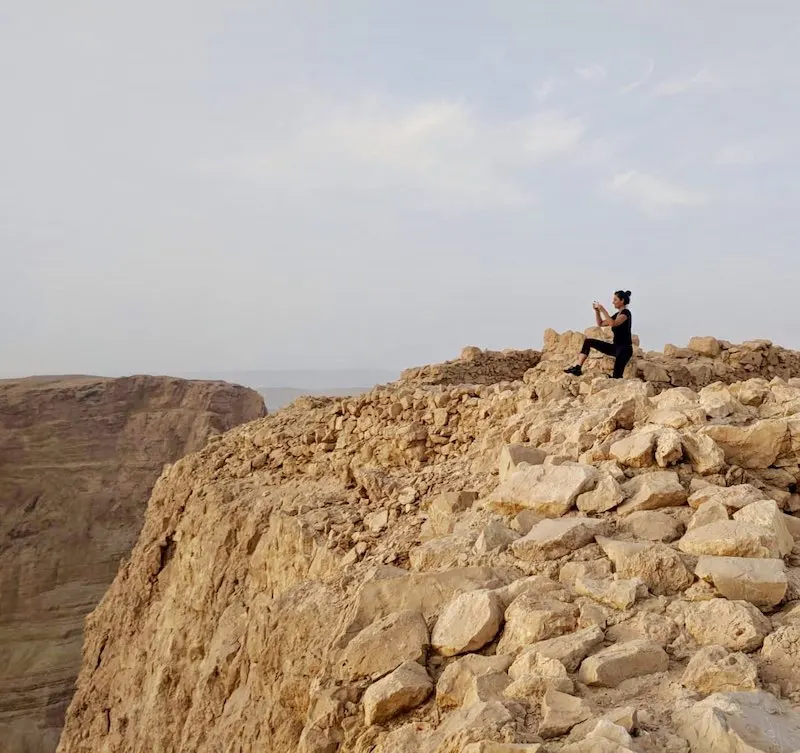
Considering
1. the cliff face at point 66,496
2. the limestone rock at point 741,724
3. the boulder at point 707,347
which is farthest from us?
the cliff face at point 66,496

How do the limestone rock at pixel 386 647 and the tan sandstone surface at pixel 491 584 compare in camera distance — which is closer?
the tan sandstone surface at pixel 491 584

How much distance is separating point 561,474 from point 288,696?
5.99 feet

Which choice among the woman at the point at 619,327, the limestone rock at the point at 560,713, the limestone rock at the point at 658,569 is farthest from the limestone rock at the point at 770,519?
the woman at the point at 619,327

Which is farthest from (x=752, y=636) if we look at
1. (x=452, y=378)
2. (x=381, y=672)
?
(x=452, y=378)

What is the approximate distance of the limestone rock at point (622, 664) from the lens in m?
2.27

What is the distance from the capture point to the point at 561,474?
3.64 metres

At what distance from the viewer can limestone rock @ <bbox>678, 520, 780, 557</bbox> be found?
2812mm

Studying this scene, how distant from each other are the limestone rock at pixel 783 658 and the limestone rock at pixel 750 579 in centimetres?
18

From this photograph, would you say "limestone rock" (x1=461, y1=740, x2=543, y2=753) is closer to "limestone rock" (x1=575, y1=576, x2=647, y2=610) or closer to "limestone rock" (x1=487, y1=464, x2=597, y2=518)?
"limestone rock" (x1=575, y1=576, x2=647, y2=610)

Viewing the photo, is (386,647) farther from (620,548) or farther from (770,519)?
A: (770,519)

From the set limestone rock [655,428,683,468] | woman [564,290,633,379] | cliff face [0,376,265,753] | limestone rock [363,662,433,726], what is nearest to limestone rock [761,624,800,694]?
limestone rock [363,662,433,726]

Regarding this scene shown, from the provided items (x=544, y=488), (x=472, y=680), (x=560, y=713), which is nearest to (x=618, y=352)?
(x=544, y=488)

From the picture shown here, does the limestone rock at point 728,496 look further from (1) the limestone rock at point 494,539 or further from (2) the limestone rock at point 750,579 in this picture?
(1) the limestone rock at point 494,539

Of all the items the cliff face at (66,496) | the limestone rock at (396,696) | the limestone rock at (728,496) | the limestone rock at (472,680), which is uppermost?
the limestone rock at (728,496)
